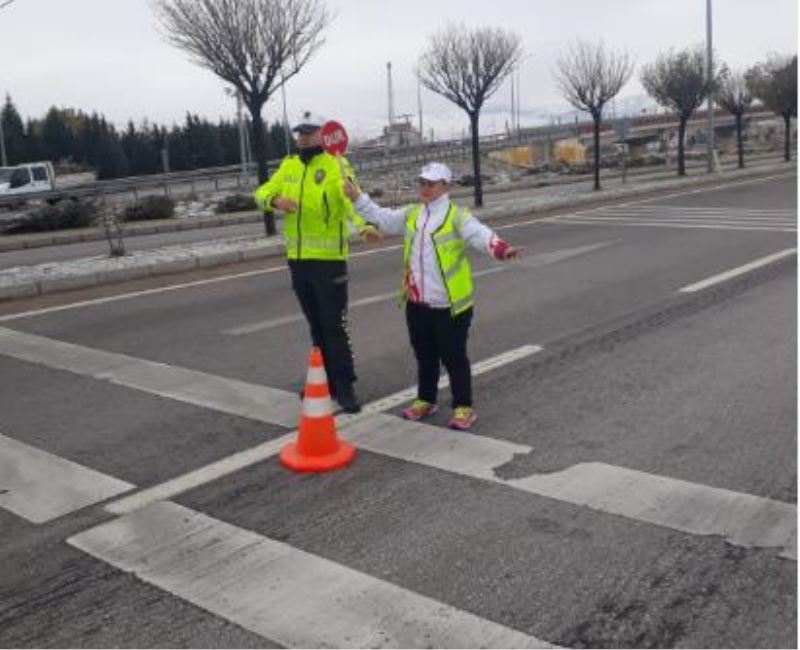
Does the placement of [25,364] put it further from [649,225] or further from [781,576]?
[649,225]

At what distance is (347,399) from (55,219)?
78.6ft

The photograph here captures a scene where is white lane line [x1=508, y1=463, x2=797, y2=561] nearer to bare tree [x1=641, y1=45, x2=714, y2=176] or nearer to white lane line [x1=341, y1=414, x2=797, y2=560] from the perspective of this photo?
white lane line [x1=341, y1=414, x2=797, y2=560]

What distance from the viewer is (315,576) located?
13.0 feet

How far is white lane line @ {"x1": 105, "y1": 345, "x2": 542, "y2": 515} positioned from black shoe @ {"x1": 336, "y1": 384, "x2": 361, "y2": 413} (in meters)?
0.06

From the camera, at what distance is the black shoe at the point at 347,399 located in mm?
6344

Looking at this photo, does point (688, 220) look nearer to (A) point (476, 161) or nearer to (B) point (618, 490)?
(A) point (476, 161)

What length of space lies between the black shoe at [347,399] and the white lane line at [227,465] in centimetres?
6

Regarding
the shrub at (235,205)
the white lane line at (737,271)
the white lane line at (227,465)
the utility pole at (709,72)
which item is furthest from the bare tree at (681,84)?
the white lane line at (227,465)

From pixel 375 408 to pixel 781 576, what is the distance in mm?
3124

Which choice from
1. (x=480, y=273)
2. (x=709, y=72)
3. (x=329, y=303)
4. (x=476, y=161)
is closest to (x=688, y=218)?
(x=480, y=273)

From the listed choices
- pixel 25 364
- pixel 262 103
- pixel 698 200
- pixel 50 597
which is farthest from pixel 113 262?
pixel 698 200

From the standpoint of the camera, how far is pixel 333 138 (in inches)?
244

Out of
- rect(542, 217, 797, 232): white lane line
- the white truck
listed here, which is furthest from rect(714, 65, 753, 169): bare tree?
the white truck

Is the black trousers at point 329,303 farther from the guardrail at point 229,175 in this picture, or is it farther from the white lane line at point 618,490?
the guardrail at point 229,175
